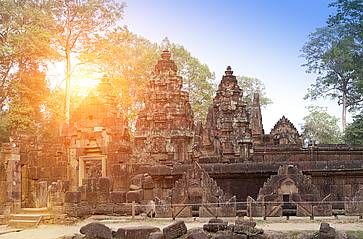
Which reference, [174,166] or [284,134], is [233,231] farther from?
[284,134]

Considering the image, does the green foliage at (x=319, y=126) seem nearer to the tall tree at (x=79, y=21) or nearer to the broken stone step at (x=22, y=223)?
the tall tree at (x=79, y=21)

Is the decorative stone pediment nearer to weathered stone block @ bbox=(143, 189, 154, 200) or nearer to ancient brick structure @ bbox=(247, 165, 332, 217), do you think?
weathered stone block @ bbox=(143, 189, 154, 200)

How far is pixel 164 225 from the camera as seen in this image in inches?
547

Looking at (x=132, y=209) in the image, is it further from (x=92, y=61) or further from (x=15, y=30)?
(x=92, y=61)

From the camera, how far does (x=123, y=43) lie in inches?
1442

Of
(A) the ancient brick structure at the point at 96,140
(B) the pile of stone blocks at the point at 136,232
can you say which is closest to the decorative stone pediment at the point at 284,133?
(A) the ancient brick structure at the point at 96,140

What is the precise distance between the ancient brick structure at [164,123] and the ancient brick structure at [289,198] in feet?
26.0

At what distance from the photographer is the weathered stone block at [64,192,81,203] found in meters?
17.2

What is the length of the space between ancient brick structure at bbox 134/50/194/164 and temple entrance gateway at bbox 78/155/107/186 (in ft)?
6.58

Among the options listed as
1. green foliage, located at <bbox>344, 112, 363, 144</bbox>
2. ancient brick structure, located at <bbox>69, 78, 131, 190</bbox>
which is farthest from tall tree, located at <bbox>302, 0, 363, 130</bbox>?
ancient brick structure, located at <bbox>69, 78, 131, 190</bbox>

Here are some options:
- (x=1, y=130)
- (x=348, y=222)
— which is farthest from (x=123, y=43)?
(x=348, y=222)

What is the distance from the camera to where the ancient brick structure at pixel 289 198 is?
14609mm

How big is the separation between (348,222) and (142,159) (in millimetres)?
12087

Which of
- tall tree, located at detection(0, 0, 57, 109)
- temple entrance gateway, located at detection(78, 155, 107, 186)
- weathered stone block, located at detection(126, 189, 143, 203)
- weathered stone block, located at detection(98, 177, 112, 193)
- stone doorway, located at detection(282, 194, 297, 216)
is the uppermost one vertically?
tall tree, located at detection(0, 0, 57, 109)
